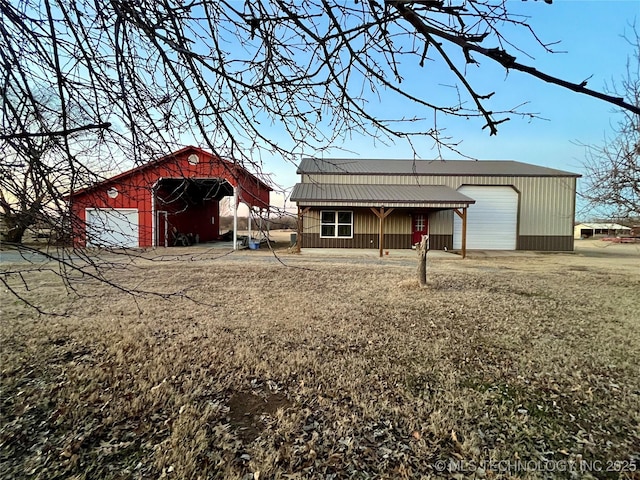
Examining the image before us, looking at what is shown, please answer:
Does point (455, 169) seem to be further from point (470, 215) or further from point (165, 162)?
point (165, 162)

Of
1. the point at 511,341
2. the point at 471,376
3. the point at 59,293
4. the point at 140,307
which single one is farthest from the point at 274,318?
the point at 59,293

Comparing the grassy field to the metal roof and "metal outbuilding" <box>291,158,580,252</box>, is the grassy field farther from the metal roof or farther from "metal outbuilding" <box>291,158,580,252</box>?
the metal roof

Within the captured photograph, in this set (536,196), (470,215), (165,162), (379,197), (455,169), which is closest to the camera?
(165,162)

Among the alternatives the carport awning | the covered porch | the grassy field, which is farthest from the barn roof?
the covered porch

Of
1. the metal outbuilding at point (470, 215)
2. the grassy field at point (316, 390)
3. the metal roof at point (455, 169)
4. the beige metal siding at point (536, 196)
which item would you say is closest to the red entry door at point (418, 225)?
the metal outbuilding at point (470, 215)

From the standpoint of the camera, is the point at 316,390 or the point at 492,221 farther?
the point at 492,221

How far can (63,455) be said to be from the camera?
2102 mm

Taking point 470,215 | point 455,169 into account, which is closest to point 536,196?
point 470,215

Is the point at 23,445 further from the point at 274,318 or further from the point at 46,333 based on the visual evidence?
the point at 274,318

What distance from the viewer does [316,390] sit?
2.94 m

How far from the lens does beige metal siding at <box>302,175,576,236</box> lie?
18141 millimetres

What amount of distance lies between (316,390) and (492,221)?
59.3 feet

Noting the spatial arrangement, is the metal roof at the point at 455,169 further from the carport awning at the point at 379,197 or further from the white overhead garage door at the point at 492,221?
the carport awning at the point at 379,197

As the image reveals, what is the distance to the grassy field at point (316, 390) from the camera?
6.87ft
